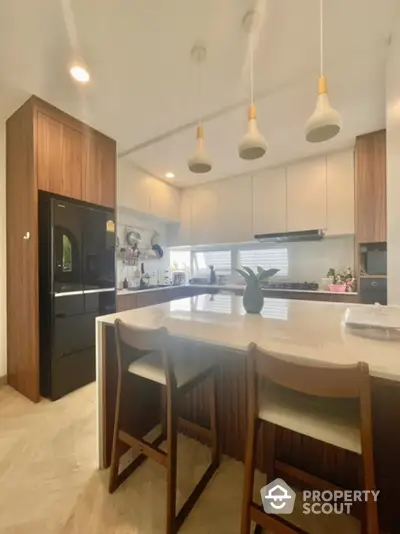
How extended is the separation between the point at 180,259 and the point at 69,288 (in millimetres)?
2888

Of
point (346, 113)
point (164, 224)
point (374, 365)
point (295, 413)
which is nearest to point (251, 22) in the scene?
point (346, 113)

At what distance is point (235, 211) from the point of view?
410 centimetres

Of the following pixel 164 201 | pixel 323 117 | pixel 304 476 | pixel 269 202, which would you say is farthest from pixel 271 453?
pixel 164 201

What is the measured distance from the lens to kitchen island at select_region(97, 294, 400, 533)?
0.97 m

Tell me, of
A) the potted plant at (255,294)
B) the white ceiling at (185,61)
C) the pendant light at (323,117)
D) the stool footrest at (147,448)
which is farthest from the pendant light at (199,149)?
the stool footrest at (147,448)

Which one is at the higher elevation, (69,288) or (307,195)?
(307,195)

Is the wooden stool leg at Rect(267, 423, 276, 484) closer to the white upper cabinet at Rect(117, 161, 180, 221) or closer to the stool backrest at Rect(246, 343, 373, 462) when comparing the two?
the stool backrest at Rect(246, 343, 373, 462)

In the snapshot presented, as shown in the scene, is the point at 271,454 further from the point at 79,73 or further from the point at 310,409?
the point at 79,73

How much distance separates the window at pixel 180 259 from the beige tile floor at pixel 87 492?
3413 millimetres

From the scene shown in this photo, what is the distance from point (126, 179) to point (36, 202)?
59.8 inches

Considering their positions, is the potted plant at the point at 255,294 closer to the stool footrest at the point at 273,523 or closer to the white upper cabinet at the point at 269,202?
the stool footrest at the point at 273,523

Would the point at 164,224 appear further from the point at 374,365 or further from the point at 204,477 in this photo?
the point at 374,365

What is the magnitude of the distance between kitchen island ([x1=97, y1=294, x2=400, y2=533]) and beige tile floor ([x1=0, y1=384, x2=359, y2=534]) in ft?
0.52

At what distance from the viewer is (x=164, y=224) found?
475 cm
